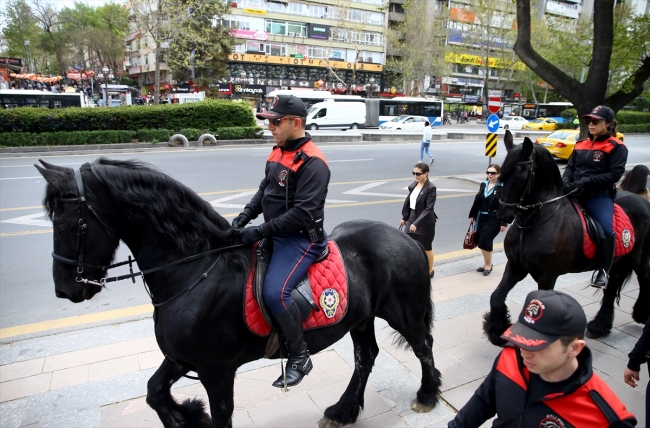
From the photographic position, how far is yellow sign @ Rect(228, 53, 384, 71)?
181ft

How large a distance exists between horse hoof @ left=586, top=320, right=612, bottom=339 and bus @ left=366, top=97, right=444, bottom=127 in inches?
1456

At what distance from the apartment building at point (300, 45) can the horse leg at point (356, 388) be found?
2014 inches

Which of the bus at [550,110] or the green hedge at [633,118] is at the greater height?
the bus at [550,110]

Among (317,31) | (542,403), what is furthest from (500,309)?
(317,31)

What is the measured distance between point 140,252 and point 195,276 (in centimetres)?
37

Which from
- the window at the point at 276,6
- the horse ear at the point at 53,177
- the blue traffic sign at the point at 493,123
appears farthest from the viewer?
the window at the point at 276,6

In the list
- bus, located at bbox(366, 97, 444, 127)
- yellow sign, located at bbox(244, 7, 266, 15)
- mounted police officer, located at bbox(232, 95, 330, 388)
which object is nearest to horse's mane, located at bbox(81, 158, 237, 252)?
mounted police officer, located at bbox(232, 95, 330, 388)

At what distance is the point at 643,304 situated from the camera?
5.18 m

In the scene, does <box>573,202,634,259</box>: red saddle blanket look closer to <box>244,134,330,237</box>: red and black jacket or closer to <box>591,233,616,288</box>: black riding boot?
<box>591,233,616,288</box>: black riding boot

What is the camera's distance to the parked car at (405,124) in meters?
36.6

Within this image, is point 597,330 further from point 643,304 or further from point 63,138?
point 63,138

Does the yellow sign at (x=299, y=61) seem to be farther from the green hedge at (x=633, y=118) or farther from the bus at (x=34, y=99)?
the green hedge at (x=633, y=118)

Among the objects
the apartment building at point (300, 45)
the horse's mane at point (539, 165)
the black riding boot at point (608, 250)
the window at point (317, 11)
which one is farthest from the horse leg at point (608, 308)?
the window at point (317, 11)

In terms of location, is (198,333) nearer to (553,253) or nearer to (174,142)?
(553,253)
